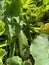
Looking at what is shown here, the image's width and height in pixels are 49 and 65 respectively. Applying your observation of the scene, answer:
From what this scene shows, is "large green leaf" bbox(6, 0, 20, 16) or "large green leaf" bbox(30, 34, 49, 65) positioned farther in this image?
"large green leaf" bbox(6, 0, 20, 16)

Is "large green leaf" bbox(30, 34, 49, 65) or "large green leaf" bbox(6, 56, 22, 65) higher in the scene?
"large green leaf" bbox(30, 34, 49, 65)

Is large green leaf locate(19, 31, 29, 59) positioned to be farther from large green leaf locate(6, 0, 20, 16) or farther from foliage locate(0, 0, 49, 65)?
large green leaf locate(6, 0, 20, 16)

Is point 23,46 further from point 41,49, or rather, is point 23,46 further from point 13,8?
point 13,8

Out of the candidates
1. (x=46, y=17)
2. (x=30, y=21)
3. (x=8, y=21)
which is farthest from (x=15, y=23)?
(x=46, y=17)

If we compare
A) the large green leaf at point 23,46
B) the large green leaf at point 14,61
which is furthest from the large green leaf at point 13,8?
the large green leaf at point 14,61

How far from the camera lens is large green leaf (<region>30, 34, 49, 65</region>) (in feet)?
3.84

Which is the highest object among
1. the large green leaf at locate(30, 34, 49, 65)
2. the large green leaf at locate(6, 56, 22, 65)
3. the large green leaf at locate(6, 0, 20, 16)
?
the large green leaf at locate(6, 0, 20, 16)

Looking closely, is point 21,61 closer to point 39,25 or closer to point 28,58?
point 28,58

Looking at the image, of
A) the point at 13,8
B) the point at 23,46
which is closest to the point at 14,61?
the point at 23,46

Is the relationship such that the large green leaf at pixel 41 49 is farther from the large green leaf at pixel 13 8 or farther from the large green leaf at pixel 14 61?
the large green leaf at pixel 13 8

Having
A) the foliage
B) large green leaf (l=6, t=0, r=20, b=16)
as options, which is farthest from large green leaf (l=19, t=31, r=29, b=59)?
large green leaf (l=6, t=0, r=20, b=16)

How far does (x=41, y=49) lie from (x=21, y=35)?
161mm

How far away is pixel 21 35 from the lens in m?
1.33

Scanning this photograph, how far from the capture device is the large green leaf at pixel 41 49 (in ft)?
3.84
